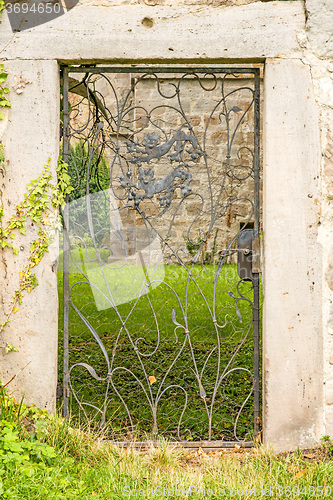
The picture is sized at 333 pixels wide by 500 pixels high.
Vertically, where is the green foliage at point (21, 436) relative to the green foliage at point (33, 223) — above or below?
below

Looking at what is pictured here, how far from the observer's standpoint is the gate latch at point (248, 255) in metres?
3.20

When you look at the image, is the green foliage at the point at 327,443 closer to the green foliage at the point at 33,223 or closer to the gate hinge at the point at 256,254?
the gate hinge at the point at 256,254

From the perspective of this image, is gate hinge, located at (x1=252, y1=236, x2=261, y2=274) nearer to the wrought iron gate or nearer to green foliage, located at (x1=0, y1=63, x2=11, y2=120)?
the wrought iron gate

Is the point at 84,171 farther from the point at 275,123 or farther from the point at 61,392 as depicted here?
the point at 61,392

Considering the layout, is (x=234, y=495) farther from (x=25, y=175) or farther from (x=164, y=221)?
(x=164, y=221)

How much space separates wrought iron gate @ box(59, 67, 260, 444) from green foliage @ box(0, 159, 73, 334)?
0.60ft

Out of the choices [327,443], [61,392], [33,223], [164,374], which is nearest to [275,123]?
[33,223]

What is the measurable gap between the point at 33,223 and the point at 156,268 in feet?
4.59

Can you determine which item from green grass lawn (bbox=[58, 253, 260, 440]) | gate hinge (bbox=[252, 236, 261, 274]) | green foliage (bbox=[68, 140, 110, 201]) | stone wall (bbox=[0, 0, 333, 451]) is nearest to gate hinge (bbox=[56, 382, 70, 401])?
green grass lawn (bbox=[58, 253, 260, 440])

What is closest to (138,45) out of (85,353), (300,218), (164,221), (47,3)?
(47,3)

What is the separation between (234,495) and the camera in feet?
8.04

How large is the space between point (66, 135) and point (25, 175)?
0.41 meters

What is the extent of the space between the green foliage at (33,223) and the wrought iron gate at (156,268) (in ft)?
0.60

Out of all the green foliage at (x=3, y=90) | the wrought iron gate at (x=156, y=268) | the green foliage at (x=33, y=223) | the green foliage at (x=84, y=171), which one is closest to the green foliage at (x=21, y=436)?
the wrought iron gate at (x=156, y=268)
